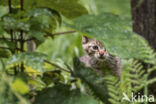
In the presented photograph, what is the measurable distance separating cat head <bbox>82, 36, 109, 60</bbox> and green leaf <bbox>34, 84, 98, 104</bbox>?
1.19 meters

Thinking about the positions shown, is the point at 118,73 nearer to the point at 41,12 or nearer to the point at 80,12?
the point at 80,12

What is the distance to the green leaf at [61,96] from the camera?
1.29m

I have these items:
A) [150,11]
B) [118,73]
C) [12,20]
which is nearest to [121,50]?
[12,20]

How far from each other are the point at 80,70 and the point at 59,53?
335cm

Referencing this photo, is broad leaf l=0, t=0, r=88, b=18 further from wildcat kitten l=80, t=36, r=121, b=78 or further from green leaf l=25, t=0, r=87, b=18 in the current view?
wildcat kitten l=80, t=36, r=121, b=78

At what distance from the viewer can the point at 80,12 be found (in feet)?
6.13

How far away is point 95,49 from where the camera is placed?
Result: 104 inches

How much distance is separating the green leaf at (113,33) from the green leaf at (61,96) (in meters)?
0.22

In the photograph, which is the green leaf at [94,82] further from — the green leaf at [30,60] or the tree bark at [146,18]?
the tree bark at [146,18]

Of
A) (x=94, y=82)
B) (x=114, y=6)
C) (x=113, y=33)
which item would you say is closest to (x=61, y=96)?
(x=94, y=82)

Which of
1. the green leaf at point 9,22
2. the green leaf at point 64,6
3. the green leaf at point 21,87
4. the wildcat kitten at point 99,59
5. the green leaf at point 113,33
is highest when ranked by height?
the green leaf at point 64,6

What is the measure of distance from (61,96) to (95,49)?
135cm

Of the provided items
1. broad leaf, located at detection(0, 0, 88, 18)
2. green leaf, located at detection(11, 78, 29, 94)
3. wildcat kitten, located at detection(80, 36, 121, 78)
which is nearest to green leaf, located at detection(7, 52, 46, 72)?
green leaf, located at detection(11, 78, 29, 94)

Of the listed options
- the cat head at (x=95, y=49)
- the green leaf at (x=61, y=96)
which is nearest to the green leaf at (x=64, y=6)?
the green leaf at (x=61, y=96)
